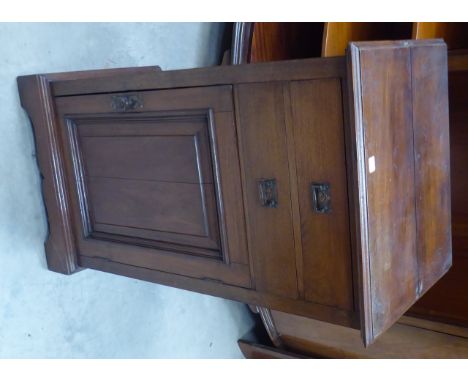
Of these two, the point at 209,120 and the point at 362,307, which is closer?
the point at 362,307

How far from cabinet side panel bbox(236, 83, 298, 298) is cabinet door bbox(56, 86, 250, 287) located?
0.08 ft

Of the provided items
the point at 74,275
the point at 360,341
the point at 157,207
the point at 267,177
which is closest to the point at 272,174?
the point at 267,177

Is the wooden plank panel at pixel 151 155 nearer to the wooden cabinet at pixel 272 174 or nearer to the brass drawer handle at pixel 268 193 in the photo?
the wooden cabinet at pixel 272 174

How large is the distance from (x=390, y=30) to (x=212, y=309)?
953mm

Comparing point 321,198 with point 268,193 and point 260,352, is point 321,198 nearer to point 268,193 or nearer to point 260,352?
point 268,193

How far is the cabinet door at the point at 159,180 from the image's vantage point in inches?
36.1

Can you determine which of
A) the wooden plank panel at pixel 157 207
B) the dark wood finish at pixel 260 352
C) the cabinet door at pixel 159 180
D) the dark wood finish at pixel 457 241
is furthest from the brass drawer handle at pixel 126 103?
the dark wood finish at pixel 260 352

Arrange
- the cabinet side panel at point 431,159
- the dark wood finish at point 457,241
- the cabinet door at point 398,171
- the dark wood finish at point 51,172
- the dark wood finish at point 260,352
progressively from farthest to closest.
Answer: the dark wood finish at point 260,352 < the dark wood finish at point 457,241 < the dark wood finish at point 51,172 < the cabinet side panel at point 431,159 < the cabinet door at point 398,171

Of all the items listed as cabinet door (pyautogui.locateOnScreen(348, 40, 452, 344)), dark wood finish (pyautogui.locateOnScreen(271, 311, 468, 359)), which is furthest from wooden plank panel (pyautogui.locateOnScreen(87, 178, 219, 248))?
dark wood finish (pyautogui.locateOnScreen(271, 311, 468, 359))

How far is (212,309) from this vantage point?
1690 mm

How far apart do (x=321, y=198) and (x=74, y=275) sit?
730 mm

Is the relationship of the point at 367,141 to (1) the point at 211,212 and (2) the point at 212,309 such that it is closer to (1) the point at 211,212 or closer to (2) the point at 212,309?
(1) the point at 211,212
